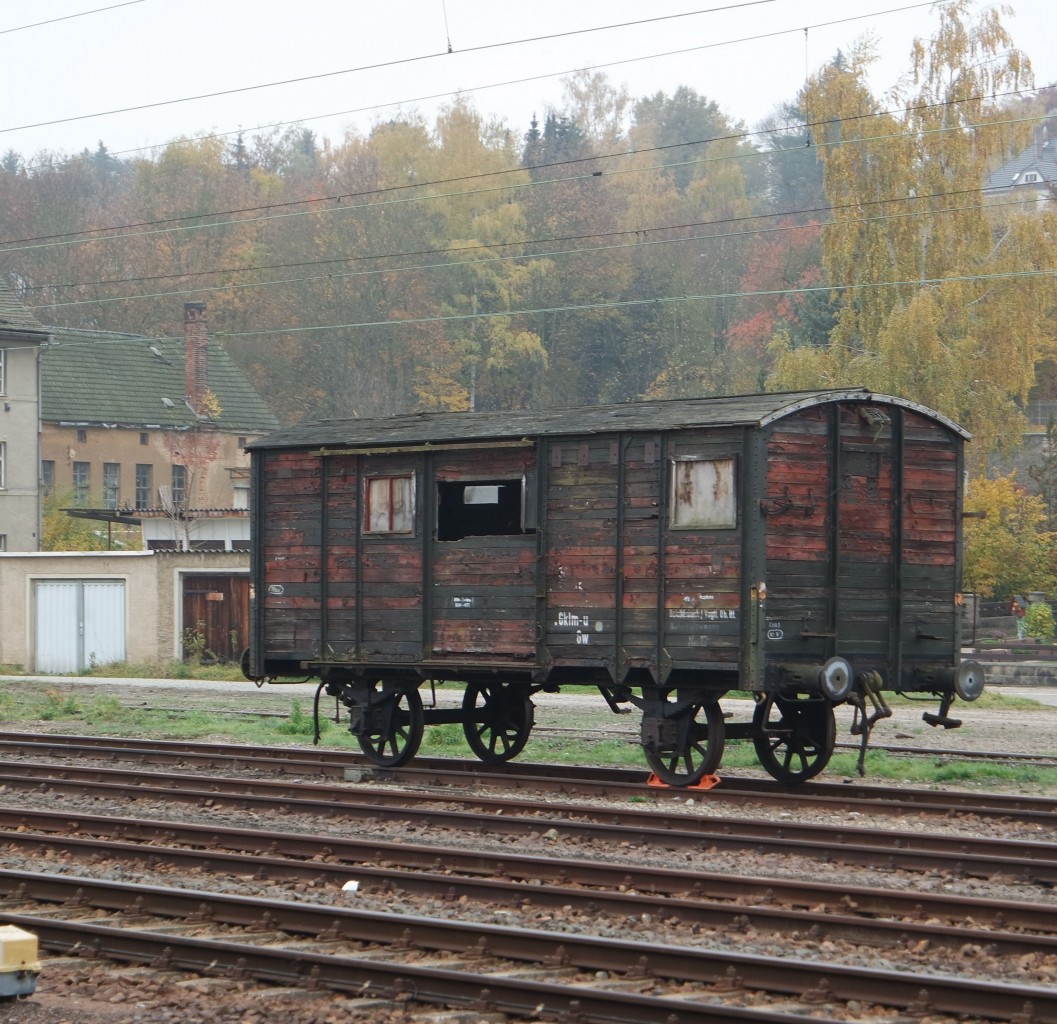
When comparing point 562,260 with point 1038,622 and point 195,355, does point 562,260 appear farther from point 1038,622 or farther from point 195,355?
point 1038,622

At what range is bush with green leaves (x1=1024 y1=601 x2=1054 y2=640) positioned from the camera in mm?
41719

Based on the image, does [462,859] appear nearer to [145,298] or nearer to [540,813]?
[540,813]

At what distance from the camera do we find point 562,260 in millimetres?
76500

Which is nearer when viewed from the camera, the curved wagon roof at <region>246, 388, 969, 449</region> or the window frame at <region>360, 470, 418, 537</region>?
the curved wagon roof at <region>246, 388, 969, 449</region>

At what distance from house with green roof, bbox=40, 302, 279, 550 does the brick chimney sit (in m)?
0.04

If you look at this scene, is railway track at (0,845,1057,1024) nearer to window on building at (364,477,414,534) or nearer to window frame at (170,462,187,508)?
window on building at (364,477,414,534)

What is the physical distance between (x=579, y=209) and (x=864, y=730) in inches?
→ 2624

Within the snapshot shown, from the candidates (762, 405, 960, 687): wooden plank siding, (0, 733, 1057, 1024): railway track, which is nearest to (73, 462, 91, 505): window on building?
(0, 733, 1057, 1024): railway track

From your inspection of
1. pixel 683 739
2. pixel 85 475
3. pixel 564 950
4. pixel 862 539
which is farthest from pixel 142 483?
pixel 564 950

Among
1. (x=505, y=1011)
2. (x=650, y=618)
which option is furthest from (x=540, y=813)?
(x=505, y=1011)

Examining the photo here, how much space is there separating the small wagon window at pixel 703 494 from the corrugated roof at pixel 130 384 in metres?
45.4

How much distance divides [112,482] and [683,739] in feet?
155

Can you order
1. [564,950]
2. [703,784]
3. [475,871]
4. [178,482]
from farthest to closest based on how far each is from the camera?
[178,482], [703,784], [475,871], [564,950]

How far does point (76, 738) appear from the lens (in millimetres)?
20188
